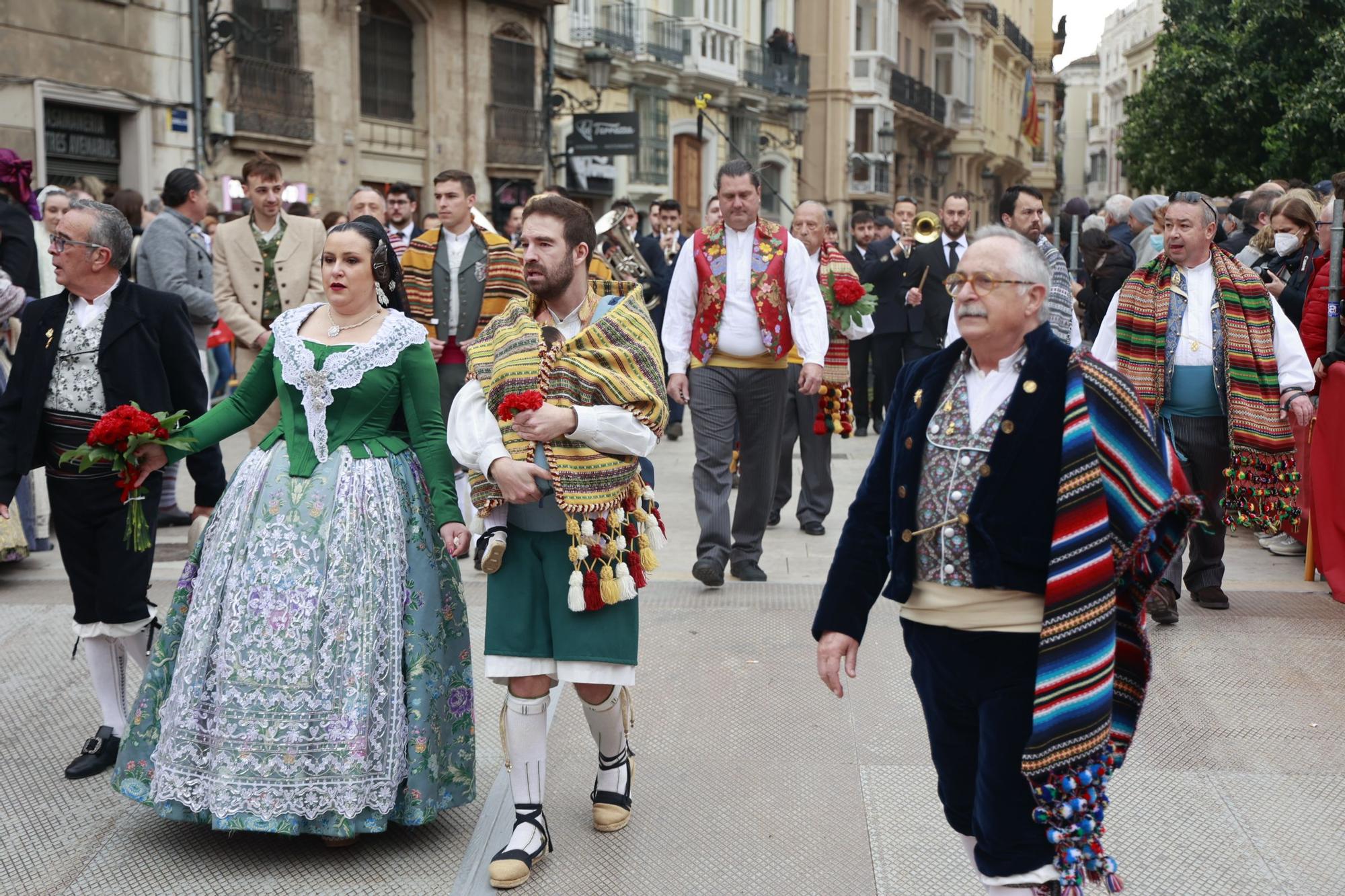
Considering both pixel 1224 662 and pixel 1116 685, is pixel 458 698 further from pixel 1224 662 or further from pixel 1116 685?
pixel 1224 662

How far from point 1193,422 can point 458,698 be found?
3800 millimetres

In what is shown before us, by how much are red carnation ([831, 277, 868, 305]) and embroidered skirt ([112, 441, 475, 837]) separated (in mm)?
5103

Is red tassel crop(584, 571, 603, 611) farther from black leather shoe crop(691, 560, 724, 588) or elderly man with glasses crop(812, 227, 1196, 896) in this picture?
black leather shoe crop(691, 560, 724, 588)

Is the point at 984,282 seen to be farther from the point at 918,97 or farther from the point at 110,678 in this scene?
the point at 918,97

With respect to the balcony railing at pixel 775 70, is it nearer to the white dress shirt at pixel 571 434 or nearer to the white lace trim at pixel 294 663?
the white dress shirt at pixel 571 434

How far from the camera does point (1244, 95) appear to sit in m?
20.8

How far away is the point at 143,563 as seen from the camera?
5.03m

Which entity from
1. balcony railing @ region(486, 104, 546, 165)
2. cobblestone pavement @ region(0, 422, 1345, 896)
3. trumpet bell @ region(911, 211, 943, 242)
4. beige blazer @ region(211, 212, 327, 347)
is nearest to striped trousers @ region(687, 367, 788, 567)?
cobblestone pavement @ region(0, 422, 1345, 896)

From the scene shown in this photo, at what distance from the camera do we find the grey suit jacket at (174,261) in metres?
8.27

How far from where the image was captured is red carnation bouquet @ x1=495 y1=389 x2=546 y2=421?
13.1ft

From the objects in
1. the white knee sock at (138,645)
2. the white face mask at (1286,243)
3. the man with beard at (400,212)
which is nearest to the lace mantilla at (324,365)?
the white knee sock at (138,645)

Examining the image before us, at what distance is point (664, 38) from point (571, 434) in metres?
27.9

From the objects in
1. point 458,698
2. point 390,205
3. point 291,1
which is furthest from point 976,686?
point 291,1

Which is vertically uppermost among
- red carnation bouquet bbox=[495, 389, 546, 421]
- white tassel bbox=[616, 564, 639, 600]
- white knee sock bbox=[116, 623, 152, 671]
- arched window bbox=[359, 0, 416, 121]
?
arched window bbox=[359, 0, 416, 121]
